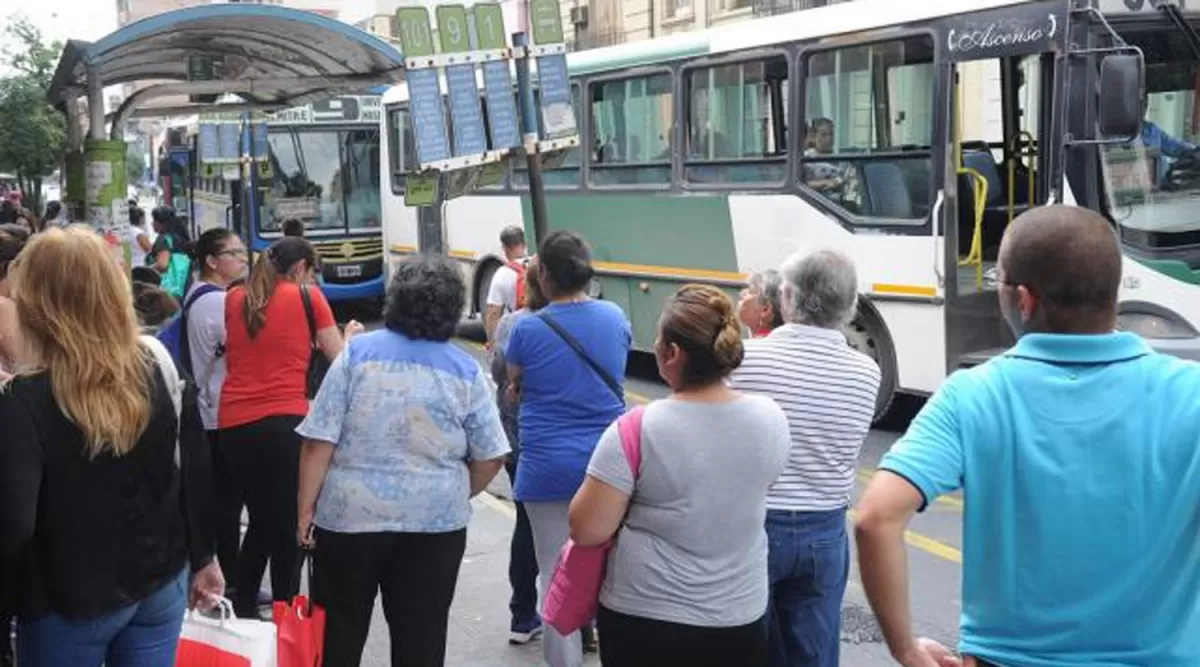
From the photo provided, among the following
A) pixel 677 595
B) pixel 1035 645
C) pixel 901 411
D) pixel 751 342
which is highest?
pixel 751 342

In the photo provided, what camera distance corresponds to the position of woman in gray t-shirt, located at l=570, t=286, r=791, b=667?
3197mm

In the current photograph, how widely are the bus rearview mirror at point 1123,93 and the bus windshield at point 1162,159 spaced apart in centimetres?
50

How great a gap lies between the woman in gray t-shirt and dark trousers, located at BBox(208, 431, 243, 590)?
269 cm

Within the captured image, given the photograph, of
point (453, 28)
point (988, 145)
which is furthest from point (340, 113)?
point (453, 28)

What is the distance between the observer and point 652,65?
12.2 metres

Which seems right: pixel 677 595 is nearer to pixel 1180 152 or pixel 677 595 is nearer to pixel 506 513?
pixel 506 513

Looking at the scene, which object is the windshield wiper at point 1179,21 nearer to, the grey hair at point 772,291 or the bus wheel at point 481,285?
the grey hair at point 772,291

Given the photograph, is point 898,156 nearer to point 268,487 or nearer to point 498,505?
point 498,505

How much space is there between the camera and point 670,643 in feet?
10.8

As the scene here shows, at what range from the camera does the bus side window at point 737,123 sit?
10938 mm

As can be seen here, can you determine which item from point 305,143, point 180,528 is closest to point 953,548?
point 180,528

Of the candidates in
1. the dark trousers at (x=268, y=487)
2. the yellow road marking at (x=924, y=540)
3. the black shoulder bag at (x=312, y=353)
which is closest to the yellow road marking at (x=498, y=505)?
the yellow road marking at (x=924, y=540)

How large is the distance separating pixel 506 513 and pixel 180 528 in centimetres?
444

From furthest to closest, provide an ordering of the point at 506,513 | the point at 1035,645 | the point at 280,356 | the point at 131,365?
the point at 506,513, the point at 280,356, the point at 131,365, the point at 1035,645
